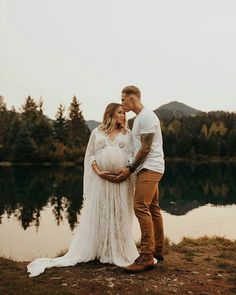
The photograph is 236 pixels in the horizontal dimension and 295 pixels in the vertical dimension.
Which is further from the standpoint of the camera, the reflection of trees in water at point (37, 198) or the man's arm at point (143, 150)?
the reflection of trees in water at point (37, 198)

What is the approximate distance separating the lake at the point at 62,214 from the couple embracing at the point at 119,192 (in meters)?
5.90

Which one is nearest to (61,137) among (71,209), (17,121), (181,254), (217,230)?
(17,121)

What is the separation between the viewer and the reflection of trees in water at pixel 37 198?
72.2ft

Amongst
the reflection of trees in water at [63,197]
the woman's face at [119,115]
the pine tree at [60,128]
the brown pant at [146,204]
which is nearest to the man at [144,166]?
the brown pant at [146,204]

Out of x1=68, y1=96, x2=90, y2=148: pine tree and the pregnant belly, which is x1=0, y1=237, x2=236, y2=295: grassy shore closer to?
the pregnant belly

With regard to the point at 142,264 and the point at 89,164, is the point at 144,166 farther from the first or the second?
the point at 142,264

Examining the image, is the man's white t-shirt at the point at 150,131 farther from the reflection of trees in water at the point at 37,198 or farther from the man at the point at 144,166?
the reflection of trees in water at the point at 37,198

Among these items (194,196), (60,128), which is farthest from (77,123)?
(194,196)

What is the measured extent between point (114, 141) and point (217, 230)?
1268 centimetres

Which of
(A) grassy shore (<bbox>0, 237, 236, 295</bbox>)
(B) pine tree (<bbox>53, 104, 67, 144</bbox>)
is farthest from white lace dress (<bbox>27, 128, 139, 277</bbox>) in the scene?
(B) pine tree (<bbox>53, 104, 67, 144</bbox>)

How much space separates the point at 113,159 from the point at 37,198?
2394 cm

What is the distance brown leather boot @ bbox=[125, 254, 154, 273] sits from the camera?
6.05m

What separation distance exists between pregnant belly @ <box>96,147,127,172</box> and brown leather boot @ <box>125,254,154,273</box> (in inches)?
54.5

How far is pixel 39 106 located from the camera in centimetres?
7688
